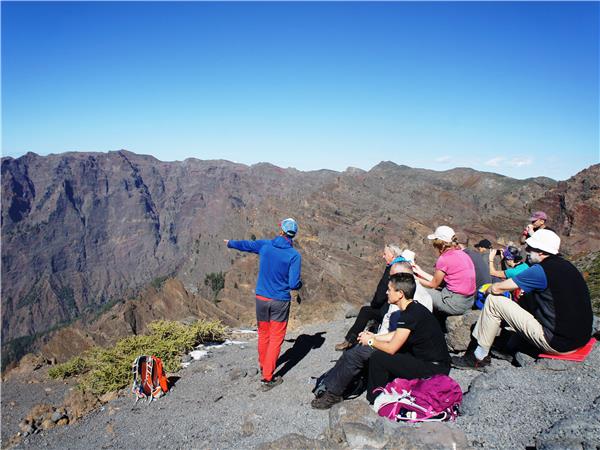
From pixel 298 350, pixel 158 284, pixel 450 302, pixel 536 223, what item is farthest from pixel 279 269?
pixel 158 284

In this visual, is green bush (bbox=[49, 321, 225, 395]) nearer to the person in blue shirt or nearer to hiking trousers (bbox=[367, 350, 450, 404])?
the person in blue shirt

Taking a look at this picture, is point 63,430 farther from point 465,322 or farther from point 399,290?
point 465,322

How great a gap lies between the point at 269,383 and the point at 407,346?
300 cm

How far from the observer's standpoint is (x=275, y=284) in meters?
6.95

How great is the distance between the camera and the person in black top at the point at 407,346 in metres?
4.96

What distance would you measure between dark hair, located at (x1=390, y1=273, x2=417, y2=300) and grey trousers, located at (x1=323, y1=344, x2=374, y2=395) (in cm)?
91

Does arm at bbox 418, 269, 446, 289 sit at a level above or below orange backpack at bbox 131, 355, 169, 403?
above

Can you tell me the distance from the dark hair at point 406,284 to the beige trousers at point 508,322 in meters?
1.68

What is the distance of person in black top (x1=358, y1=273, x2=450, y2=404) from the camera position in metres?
4.96

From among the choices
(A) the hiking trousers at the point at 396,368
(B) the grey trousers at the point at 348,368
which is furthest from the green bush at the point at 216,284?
(A) the hiking trousers at the point at 396,368

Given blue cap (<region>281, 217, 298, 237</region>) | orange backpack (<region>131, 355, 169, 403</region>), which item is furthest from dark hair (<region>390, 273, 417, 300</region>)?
orange backpack (<region>131, 355, 169, 403</region>)

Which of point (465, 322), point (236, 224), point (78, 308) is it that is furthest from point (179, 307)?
point (78, 308)

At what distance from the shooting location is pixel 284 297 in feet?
23.0

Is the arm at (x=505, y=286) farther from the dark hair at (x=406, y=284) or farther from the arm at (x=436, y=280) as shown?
the dark hair at (x=406, y=284)
